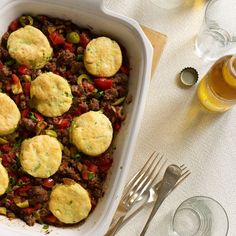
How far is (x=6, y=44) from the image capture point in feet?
8.09

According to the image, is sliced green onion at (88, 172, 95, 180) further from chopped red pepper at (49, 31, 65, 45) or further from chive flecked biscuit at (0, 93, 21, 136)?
chopped red pepper at (49, 31, 65, 45)

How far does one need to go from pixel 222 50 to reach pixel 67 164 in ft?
3.65

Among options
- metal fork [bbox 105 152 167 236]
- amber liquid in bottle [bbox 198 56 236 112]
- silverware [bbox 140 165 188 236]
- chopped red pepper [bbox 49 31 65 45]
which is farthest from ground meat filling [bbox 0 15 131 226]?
amber liquid in bottle [bbox 198 56 236 112]

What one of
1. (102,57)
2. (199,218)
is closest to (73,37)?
(102,57)

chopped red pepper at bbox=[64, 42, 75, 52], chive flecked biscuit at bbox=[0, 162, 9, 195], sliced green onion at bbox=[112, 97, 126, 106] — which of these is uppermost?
chopped red pepper at bbox=[64, 42, 75, 52]

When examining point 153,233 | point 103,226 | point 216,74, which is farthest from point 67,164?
point 216,74

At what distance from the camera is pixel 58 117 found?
240 centimetres

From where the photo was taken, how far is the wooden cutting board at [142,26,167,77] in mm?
2641

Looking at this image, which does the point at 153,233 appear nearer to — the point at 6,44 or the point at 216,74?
the point at 216,74

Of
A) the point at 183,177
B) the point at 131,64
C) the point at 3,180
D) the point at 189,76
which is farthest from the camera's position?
the point at 189,76

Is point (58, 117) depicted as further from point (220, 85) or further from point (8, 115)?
point (220, 85)

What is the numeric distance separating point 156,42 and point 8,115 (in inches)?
34.7

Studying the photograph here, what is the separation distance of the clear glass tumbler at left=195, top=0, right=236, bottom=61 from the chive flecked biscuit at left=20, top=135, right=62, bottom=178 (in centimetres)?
102

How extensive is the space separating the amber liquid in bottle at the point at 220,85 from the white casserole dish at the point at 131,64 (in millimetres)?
391
